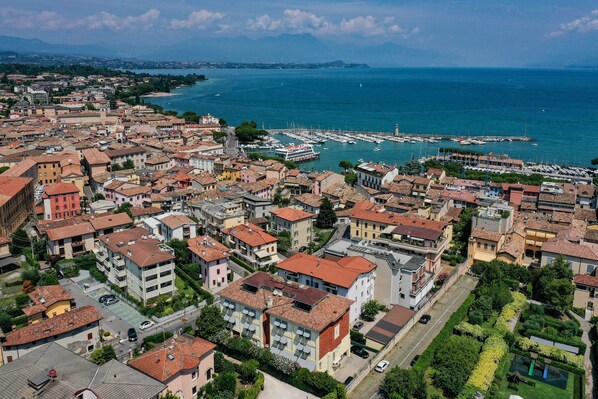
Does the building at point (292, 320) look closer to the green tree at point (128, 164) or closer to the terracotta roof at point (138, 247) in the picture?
the terracotta roof at point (138, 247)

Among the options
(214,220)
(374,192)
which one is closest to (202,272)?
(214,220)

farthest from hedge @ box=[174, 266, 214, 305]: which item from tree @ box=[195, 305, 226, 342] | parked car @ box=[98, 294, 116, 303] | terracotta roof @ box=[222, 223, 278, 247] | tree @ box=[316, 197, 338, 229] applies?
tree @ box=[316, 197, 338, 229]

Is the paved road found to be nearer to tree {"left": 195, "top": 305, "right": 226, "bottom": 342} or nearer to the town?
the town

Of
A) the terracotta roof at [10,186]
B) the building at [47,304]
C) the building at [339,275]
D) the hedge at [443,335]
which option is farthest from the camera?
the terracotta roof at [10,186]

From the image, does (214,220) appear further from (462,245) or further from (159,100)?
(159,100)

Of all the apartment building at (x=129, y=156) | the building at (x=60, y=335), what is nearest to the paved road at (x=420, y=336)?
the building at (x=60, y=335)
